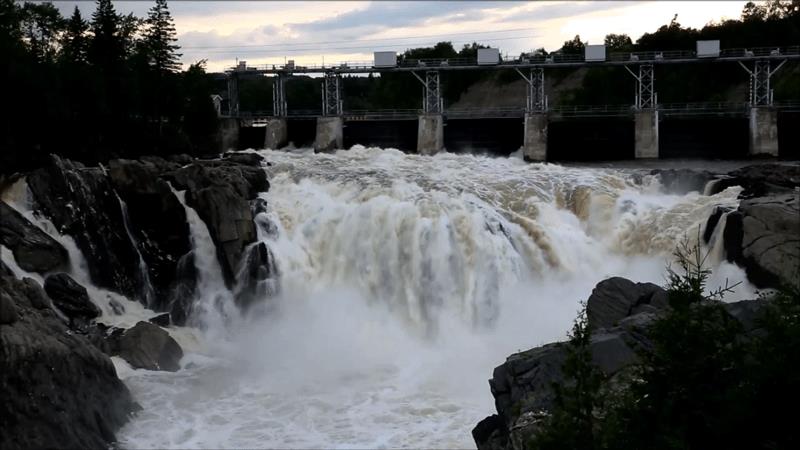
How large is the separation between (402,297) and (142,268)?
9.75m

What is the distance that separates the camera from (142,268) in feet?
116

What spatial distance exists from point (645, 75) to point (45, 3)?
42.8m

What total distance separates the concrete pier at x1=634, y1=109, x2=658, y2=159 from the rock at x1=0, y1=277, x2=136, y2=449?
115 ft

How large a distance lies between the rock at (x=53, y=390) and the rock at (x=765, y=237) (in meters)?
21.0

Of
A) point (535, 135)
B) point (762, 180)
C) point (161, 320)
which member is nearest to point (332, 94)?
point (535, 135)

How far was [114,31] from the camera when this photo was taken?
54438 millimetres

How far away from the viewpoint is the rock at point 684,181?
1577 inches

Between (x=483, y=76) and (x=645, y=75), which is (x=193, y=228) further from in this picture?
(x=483, y=76)

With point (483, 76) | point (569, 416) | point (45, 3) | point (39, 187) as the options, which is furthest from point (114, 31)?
point (569, 416)

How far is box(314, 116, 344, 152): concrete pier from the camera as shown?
55.0m

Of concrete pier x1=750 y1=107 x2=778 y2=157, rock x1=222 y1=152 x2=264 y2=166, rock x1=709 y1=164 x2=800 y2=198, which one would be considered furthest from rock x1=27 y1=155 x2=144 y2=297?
concrete pier x1=750 y1=107 x2=778 y2=157

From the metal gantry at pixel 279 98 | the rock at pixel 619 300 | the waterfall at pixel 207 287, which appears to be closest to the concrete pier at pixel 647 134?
the metal gantry at pixel 279 98

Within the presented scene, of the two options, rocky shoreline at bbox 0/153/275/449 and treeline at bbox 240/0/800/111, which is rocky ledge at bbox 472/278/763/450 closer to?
rocky shoreline at bbox 0/153/275/449

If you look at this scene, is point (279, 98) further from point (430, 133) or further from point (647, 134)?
point (647, 134)
